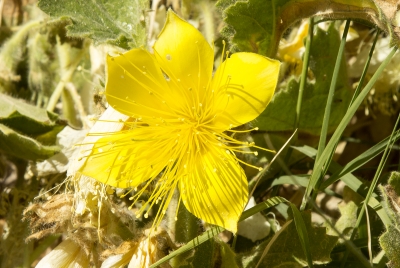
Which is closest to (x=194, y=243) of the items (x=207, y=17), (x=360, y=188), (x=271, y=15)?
(x=360, y=188)

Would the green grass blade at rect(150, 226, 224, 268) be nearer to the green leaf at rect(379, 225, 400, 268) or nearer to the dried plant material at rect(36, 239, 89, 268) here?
the dried plant material at rect(36, 239, 89, 268)

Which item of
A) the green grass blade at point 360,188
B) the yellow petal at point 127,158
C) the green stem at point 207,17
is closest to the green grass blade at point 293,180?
the green grass blade at point 360,188

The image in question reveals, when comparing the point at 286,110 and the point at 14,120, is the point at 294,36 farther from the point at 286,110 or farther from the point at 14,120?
the point at 14,120

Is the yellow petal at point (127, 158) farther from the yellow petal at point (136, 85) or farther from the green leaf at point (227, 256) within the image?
the green leaf at point (227, 256)

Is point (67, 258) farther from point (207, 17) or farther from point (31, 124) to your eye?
point (207, 17)

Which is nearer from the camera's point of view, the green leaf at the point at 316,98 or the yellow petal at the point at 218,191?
the yellow petal at the point at 218,191

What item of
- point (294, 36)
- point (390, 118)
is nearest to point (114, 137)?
point (294, 36)
